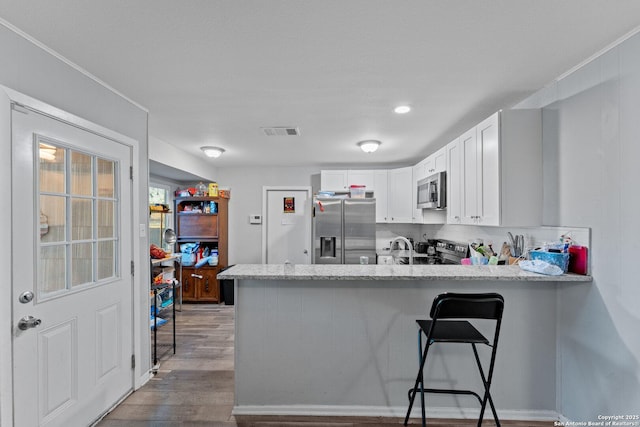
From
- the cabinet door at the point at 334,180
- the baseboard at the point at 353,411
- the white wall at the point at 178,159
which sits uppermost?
the white wall at the point at 178,159

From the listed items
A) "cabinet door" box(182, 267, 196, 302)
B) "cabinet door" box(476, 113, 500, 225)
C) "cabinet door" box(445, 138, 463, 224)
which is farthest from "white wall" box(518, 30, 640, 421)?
"cabinet door" box(182, 267, 196, 302)

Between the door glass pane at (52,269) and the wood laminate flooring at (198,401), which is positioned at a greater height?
the door glass pane at (52,269)

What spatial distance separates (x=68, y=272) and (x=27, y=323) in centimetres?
36

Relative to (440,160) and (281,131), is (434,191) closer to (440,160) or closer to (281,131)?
(440,160)

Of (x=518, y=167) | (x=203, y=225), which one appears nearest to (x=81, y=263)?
(x=518, y=167)

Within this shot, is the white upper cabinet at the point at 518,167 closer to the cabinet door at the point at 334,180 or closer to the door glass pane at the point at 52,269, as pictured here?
the door glass pane at the point at 52,269

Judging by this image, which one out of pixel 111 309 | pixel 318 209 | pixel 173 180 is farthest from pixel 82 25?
pixel 173 180

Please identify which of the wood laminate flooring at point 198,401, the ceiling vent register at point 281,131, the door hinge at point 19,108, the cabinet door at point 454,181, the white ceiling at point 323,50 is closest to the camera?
the white ceiling at point 323,50

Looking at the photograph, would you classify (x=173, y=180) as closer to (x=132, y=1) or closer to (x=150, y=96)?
(x=150, y=96)

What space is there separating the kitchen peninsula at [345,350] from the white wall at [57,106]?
1024 mm

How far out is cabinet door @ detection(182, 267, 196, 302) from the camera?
5047mm

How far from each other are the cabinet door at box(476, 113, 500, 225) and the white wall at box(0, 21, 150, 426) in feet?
8.76

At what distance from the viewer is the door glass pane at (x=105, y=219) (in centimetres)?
216

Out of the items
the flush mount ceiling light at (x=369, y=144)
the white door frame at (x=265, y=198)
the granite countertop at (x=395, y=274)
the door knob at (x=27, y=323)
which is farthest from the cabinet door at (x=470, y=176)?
the white door frame at (x=265, y=198)
